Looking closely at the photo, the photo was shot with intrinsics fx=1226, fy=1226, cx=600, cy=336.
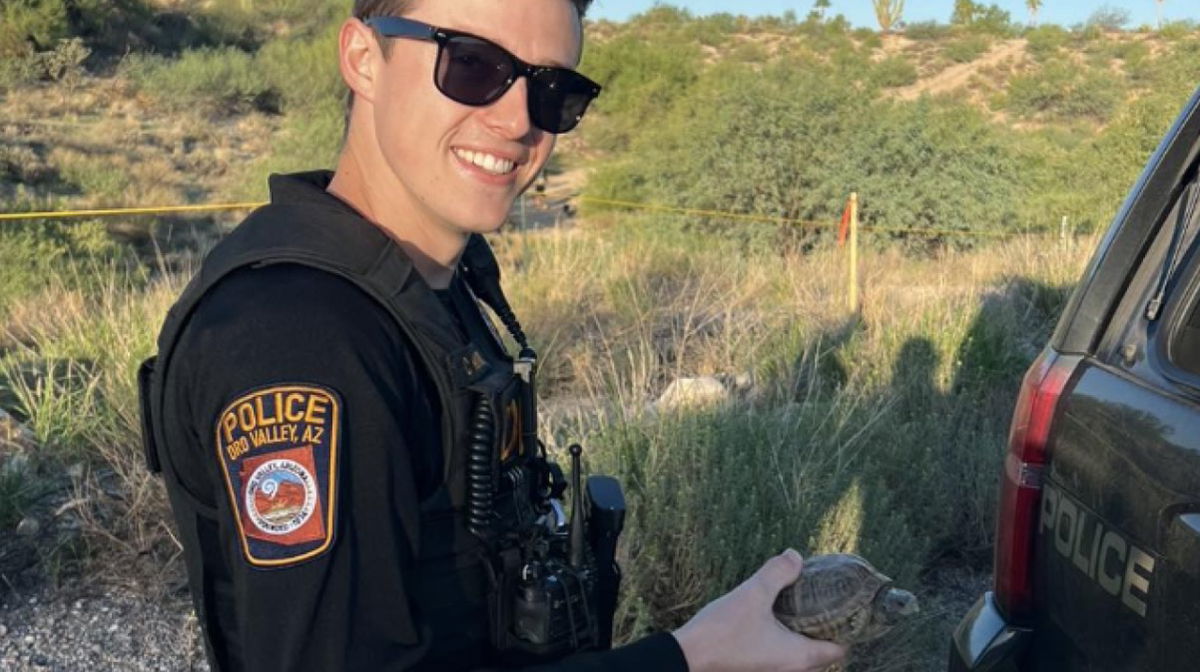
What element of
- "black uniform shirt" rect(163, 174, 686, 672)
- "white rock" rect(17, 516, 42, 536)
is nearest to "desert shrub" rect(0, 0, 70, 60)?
"white rock" rect(17, 516, 42, 536)

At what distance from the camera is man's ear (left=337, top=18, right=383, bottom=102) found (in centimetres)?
148

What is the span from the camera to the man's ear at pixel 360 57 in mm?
1479

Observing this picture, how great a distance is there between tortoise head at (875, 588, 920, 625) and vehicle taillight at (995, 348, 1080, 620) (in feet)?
1.59

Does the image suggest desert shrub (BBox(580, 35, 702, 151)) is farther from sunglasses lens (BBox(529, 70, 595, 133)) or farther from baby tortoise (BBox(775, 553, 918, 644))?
baby tortoise (BBox(775, 553, 918, 644))

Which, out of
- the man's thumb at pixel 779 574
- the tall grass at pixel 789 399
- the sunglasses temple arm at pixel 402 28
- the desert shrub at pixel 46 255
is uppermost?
the sunglasses temple arm at pixel 402 28

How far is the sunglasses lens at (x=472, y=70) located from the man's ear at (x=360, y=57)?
11 cm

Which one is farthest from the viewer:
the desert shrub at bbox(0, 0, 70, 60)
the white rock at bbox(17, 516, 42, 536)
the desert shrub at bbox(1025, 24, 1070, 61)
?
the desert shrub at bbox(1025, 24, 1070, 61)

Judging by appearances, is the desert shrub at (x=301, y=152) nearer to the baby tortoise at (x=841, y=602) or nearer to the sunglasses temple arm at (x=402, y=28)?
the sunglasses temple arm at (x=402, y=28)

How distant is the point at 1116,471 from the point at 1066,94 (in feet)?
105

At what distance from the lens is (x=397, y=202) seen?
1.49m

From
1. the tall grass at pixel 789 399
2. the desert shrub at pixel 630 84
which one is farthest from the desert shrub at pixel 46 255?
the desert shrub at pixel 630 84

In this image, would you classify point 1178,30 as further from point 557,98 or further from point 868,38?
point 557,98

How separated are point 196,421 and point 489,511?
0.33m

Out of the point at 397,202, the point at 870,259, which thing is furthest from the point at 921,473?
the point at 870,259
